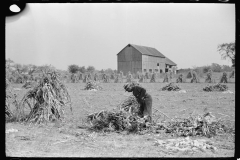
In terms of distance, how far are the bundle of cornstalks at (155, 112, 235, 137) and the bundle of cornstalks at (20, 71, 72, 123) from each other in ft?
11.2

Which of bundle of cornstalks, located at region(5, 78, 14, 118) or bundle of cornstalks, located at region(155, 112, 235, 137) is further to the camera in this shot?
bundle of cornstalks, located at region(5, 78, 14, 118)

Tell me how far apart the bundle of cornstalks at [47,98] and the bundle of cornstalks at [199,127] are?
135 inches

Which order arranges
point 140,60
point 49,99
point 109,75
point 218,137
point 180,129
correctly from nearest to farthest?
point 218,137, point 180,129, point 49,99, point 140,60, point 109,75

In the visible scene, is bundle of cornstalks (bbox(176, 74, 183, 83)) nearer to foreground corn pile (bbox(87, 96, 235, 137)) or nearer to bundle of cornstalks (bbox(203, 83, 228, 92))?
bundle of cornstalks (bbox(203, 83, 228, 92))

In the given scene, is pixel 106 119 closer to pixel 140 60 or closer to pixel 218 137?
pixel 218 137

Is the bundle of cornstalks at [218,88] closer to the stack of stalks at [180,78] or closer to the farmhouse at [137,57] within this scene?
the farmhouse at [137,57]

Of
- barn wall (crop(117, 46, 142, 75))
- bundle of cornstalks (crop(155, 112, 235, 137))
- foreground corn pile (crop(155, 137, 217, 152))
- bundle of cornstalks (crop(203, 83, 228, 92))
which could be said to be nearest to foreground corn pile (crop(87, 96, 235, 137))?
bundle of cornstalks (crop(155, 112, 235, 137))

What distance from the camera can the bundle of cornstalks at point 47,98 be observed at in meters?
7.25

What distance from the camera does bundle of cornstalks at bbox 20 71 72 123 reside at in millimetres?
7254

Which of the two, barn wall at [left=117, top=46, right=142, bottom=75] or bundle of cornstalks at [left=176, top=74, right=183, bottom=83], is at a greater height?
barn wall at [left=117, top=46, right=142, bottom=75]

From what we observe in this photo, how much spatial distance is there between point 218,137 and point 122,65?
41.2 ft
